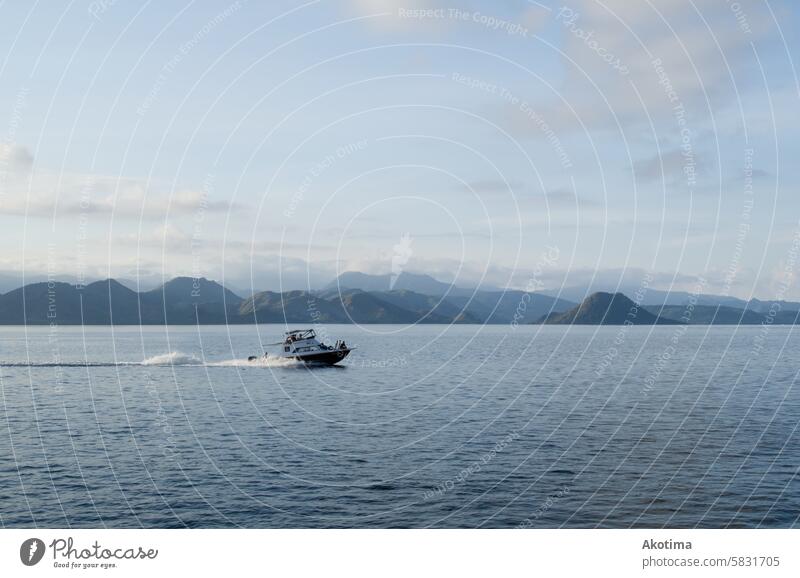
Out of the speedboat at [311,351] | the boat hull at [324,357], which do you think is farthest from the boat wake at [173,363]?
the speedboat at [311,351]

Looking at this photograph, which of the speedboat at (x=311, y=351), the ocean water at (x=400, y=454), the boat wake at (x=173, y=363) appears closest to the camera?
the ocean water at (x=400, y=454)

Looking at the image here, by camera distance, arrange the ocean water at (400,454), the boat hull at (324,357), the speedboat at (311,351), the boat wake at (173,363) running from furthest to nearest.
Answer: the boat wake at (173,363) < the speedboat at (311,351) < the boat hull at (324,357) < the ocean water at (400,454)

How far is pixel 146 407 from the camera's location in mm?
98688

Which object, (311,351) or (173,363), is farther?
(173,363)

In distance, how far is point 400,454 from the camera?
65.2 metres

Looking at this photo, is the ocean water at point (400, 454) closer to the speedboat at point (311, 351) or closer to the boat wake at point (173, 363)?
the speedboat at point (311, 351)

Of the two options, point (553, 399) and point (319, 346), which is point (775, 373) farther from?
point (319, 346)

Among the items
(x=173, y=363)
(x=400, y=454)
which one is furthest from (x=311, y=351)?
(x=400, y=454)

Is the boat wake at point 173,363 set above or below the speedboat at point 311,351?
below

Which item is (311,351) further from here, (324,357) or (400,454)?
(400,454)

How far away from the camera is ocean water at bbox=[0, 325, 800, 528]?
46.6 metres

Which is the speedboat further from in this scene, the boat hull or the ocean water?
the ocean water

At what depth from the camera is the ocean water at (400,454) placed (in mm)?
46594

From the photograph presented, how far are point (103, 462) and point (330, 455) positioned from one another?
19.8 metres
